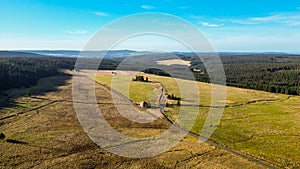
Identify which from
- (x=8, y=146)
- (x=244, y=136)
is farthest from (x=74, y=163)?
(x=244, y=136)

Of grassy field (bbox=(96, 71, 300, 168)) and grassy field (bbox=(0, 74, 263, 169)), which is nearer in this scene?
grassy field (bbox=(0, 74, 263, 169))

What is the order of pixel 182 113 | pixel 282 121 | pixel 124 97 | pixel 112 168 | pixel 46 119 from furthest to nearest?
pixel 124 97 → pixel 182 113 → pixel 282 121 → pixel 46 119 → pixel 112 168

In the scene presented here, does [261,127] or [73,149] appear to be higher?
[73,149]

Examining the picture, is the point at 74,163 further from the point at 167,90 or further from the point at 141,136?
the point at 167,90

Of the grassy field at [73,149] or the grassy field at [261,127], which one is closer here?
the grassy field at [73,149]
